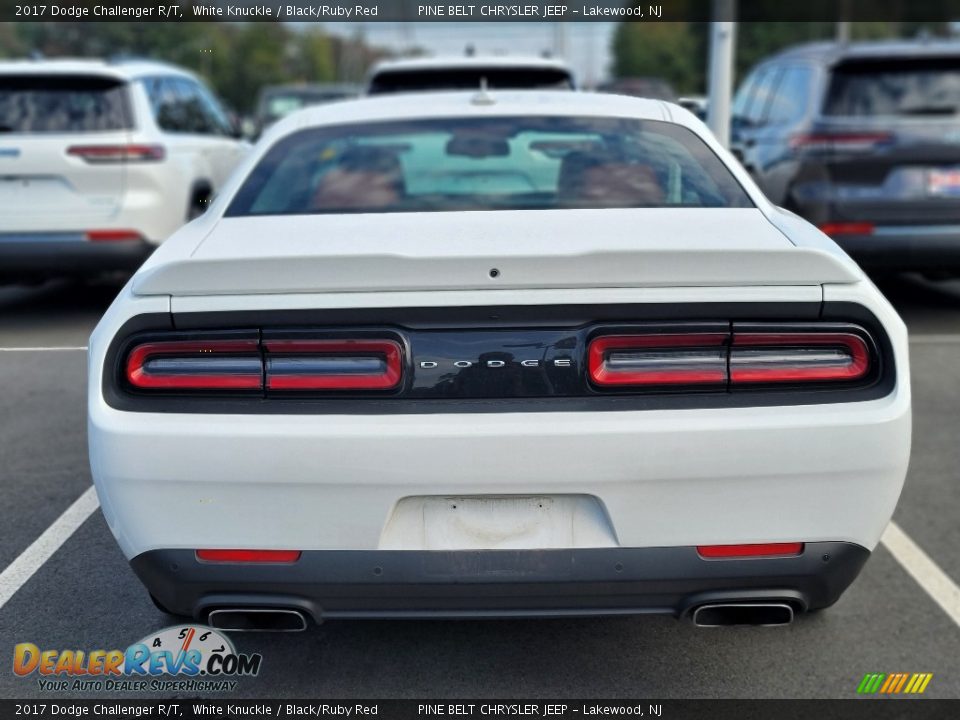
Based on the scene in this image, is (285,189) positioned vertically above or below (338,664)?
above

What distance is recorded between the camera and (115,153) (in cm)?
783

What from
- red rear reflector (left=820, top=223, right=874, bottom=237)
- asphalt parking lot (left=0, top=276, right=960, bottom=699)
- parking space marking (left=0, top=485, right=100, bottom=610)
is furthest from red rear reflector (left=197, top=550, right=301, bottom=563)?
red rear reflector (left=820, top=223, right=874, bottom=237)

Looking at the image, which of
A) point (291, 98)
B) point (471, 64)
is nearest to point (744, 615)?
point (471, 64)

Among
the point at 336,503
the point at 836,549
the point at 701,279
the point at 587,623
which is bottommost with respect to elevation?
the point at 587,623

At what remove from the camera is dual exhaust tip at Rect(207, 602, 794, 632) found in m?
2.81

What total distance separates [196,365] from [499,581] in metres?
0.87

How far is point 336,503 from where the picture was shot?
2.67 meters

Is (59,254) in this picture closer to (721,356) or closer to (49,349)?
(49,349)

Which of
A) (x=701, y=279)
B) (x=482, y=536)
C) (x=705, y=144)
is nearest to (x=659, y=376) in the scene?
(x=701, y=279)

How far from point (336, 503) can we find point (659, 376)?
2.62 feet

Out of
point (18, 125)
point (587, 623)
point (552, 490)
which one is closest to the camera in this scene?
point (552, 490)

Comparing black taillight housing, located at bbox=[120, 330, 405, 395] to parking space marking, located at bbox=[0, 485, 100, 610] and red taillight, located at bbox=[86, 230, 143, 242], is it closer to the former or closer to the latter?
parking space marking, located at bbox=[0, 485, 100, 610]

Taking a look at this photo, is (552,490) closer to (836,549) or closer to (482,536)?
(482,536)

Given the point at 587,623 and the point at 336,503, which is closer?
the point at 336,503
